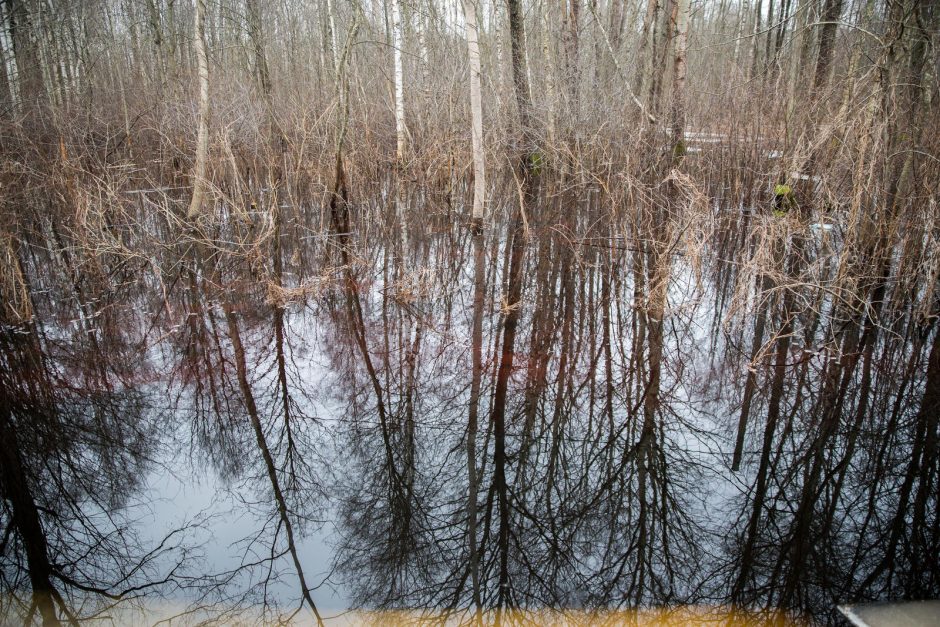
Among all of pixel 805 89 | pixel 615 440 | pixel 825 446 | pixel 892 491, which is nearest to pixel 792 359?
pixel 825 446

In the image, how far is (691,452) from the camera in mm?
4477

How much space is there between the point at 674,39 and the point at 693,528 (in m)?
7.73

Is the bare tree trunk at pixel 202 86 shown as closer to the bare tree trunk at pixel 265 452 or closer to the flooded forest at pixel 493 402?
the flooded forest at pixel 493 402

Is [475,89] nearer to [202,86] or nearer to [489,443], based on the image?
[202,86]

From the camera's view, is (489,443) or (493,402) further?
(493,402)

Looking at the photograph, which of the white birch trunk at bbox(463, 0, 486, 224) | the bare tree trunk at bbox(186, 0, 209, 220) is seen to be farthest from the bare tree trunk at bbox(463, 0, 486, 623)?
the bare tree trunk at bbox(186, 0, 209, 220)

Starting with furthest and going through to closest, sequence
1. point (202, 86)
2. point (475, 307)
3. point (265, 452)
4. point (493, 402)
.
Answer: point (202, 86) → point (475, 307) → point (493, 402) → point (265, 452)

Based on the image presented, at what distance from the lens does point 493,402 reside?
16.8ft

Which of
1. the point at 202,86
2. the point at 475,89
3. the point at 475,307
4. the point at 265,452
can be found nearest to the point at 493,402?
the point at 265,452

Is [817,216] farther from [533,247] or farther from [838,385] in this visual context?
[838,385]

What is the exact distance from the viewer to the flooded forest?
3387 millimetres

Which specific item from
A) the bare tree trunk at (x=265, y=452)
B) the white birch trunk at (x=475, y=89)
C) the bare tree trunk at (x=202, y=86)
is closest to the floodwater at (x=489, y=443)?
the bare tree trunk at (x=265, y=452)

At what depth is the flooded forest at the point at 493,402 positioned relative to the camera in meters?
3.39

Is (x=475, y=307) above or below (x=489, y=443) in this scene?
above
